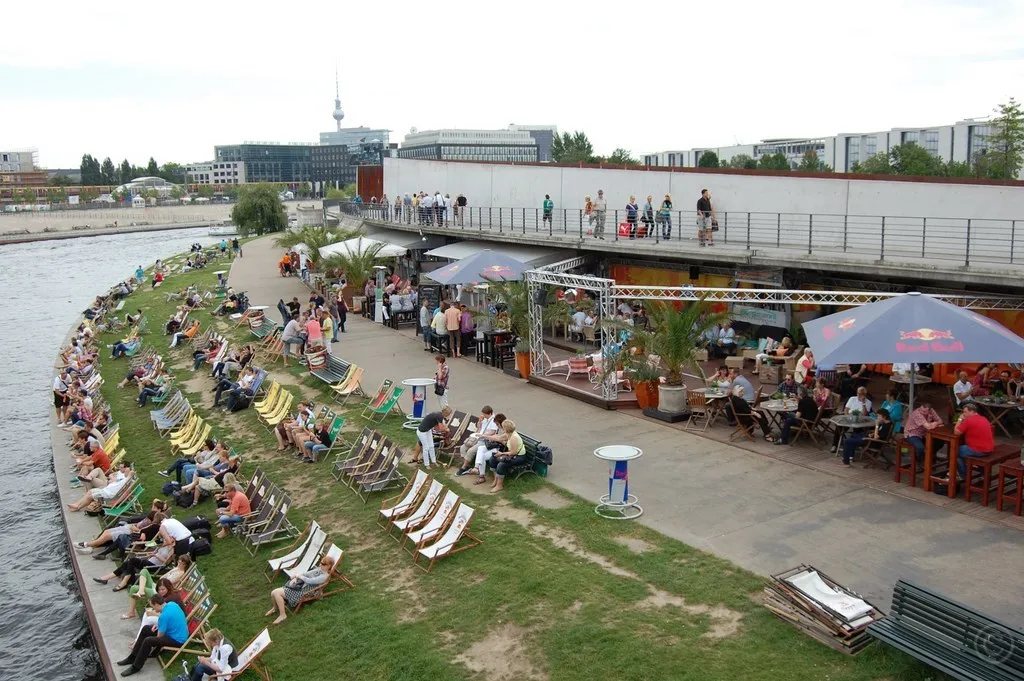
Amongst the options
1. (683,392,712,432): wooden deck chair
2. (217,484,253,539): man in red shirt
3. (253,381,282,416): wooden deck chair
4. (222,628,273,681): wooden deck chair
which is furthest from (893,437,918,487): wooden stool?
(253,381,282,416): wooden deck chair

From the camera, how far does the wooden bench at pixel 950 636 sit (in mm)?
6812

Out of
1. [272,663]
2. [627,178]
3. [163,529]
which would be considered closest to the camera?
[272,663]

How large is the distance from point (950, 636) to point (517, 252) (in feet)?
68.5

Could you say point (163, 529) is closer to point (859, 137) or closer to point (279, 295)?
point (279, 295)

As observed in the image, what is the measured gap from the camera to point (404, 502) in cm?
1190

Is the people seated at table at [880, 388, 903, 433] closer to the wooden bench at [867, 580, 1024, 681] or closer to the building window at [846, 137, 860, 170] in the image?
the wooden bench at [867, 580, 1024, 681]

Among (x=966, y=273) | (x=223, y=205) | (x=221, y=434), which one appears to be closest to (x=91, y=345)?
(x=221, y=434)

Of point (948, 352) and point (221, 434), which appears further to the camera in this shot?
point (221, 434)

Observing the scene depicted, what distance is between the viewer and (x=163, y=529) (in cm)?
1222

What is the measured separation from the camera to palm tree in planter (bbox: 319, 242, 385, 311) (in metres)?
29.9

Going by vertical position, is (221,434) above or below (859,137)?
below

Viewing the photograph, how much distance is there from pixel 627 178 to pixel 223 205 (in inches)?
5459

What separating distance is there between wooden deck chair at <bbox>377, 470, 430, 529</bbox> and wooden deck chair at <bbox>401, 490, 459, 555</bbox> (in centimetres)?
50

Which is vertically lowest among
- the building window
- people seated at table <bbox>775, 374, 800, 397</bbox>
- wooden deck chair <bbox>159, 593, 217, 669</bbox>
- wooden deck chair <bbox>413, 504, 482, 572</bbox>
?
wooden deck chair <bbox>159, 593, 217, 669</bbox>
